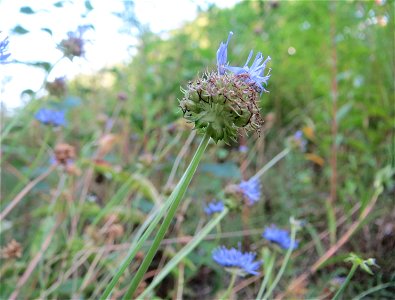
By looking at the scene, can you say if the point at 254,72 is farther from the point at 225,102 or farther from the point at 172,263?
the point at 172,263

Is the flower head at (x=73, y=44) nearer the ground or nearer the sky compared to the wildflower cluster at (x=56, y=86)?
nearer the sky

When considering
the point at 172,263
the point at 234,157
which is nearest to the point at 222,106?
the point at 172,263

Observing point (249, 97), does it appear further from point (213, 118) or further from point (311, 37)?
point (311, 37)

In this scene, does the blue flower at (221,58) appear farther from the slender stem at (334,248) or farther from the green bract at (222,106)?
the slender stem at (334,248)

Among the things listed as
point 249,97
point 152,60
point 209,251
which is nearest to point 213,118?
point 249,97

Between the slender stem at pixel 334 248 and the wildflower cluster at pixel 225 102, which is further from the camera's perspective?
the slender stem at pixel 334 248

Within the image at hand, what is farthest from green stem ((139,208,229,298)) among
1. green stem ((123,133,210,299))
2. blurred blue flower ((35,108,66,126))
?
blurred blue flower ((35,108,66,126))

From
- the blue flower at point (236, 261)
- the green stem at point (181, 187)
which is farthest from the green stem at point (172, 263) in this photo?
the green stem at point (181, 187)

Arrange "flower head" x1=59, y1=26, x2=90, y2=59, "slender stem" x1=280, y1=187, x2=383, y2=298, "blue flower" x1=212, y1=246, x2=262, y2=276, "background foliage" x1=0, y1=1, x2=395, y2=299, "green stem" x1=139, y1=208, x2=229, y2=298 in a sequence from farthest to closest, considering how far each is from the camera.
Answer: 1. "background foliage" x1=0, y1=1, x2=395, y2=299
2. "slender stem" x1=280, y1=187, x2=383, y2=298
3. "flower head" x1=59, y1=26, x2=90, y2=59
4. "blue flower" x1=212, y1=246, x2=262, y2=276
5. "green stem" x1=139, y1=208, x2=229, y2=298

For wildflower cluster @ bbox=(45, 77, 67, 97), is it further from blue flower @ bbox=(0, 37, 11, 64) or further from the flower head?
blue flower @ bbox=(0, 37, 11, 64)
